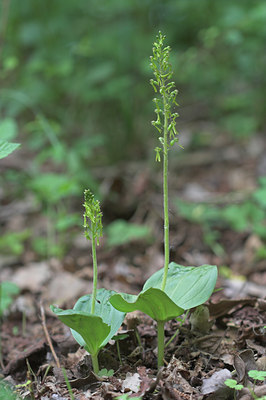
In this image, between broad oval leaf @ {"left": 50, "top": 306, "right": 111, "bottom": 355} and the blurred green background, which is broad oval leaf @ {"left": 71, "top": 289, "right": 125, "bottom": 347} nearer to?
broad oval leaf @ {"left": 50, "top": 306, "right": 111, "bottom": 355}

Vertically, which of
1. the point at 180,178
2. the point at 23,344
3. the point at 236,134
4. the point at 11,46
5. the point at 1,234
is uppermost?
the point at 11,46

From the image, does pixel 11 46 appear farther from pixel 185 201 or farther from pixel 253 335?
pixel 253 335

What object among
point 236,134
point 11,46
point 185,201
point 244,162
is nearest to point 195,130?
point 236,134

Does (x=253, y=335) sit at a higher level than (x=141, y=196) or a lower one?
lower

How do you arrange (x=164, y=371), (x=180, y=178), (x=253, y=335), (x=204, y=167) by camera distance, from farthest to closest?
(x=204, y=167) < (x=180, y=178) < (x=253, y=335) < (x=164, y=371)

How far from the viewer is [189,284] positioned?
1.54 m

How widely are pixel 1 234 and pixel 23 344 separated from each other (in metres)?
2.17

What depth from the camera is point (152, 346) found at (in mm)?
1859

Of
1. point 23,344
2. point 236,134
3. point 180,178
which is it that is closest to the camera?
point 23,344

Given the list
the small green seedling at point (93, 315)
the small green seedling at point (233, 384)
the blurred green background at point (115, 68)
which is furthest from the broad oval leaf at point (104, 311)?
the blurred green background at point (115, 68)

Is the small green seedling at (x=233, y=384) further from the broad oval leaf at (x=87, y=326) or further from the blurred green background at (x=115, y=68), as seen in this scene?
the blurred green background at (x=115, y=68)

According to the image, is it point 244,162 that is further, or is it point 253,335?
point 244,162

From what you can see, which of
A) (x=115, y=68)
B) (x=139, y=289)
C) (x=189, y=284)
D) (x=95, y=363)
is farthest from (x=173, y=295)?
(x=115, y=68)

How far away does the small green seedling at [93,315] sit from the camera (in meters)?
1.38
